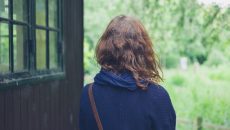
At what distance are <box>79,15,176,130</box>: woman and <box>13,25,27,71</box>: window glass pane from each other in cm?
206

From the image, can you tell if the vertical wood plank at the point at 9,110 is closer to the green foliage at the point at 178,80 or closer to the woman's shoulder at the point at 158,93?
the woman's shoulder at the point at 158,93

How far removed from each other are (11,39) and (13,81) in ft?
1.24

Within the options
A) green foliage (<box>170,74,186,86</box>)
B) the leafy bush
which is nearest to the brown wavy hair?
green foliage (<box>170,74,186,86</box>)

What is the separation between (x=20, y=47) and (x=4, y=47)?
1.30 ft

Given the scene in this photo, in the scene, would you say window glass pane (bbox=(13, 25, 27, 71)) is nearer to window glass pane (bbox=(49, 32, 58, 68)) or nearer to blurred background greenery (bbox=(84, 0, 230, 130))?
blurred background greenery (bbox=(84, 0, 230, 130))

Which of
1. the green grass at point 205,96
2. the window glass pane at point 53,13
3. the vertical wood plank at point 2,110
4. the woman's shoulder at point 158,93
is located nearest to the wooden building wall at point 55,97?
the vertical wood plank at point 2,110

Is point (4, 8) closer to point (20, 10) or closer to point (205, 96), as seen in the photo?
point (20, 10)

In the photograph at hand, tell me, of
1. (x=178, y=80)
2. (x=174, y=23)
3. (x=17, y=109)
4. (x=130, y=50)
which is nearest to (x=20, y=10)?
(x=17, y=109)

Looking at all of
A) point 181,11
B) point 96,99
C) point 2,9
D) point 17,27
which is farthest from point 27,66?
point 181,11

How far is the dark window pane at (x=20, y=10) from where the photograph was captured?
181 inches

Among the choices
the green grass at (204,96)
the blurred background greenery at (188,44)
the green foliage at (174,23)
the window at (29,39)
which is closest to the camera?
the window at (29,39)

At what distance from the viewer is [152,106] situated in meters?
2.55

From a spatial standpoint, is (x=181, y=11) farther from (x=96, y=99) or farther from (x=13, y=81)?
(x=96, y=99)

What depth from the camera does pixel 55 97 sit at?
5957 mm
